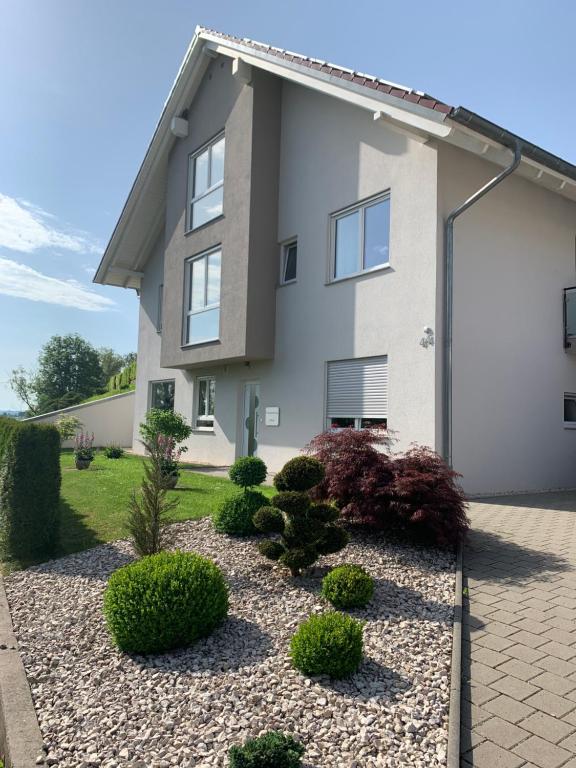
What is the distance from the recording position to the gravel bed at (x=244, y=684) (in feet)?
9.43

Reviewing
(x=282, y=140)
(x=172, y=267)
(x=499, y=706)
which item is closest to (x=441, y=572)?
(x=499, y=706)

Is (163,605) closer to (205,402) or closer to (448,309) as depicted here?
(448,309)

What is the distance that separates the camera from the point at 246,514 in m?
6.74

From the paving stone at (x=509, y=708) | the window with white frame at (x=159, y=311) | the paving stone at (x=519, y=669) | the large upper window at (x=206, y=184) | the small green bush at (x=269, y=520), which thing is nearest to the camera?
the paving stone at (x=509, y=708)

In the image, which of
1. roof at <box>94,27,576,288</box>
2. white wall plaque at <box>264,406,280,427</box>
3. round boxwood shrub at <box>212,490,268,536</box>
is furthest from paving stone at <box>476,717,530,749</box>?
white wall plaque at <box>264,406,280,427</box>

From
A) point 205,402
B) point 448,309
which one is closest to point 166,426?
point 205,402

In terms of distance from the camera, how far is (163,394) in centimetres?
A: 2016

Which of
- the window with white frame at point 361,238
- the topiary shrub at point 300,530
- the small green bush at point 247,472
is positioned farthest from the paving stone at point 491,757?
the window with white frame at point 361,238

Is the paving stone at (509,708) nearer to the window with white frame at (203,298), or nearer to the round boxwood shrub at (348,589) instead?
the round boxwood shrub at (348,589)

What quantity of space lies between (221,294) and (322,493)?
28.1ft

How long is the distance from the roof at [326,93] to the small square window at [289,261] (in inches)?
141

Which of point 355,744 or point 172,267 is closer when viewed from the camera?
point 355,744

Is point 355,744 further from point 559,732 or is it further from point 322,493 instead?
point 322,493

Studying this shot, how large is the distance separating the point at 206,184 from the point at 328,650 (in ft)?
48.2
